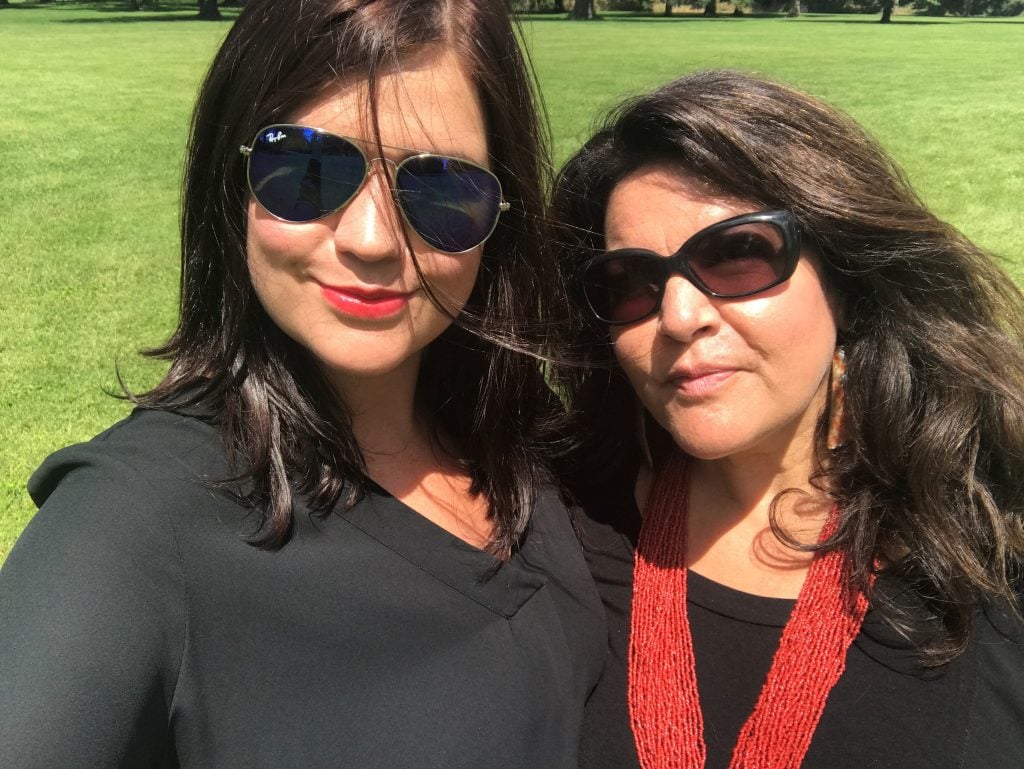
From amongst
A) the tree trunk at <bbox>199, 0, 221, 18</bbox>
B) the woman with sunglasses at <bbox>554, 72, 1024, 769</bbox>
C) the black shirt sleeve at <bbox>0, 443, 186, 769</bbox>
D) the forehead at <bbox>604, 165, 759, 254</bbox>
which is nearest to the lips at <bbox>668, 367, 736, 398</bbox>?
the woman with sunglasses at <bbox>554, 72, 1024, 769</bbox>

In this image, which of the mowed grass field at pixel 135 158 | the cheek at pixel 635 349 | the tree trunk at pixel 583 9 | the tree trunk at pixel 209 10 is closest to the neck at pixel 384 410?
the cheek at pixel 635 349

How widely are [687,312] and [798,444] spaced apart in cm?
52

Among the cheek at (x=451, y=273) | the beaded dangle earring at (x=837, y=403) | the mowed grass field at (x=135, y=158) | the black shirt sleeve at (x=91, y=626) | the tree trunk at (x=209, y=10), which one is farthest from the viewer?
the tree trunk at (x=209, y=10)

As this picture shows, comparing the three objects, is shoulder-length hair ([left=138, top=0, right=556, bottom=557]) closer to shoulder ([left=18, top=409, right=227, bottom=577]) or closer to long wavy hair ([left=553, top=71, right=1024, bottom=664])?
shoulder ([left=18, top=409, right=227, bottom=577])

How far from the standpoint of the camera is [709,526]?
2.25 metres

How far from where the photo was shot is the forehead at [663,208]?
6.41 ft

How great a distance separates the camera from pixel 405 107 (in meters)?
1.63

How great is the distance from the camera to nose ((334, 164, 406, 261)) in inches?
63.7

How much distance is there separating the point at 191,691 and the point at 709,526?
1.33 metres

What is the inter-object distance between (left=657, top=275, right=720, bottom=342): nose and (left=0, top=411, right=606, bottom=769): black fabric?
65 cm

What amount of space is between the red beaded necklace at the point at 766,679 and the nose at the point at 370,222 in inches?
41.8

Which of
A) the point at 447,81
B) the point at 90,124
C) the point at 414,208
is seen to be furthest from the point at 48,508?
the point at 90,124

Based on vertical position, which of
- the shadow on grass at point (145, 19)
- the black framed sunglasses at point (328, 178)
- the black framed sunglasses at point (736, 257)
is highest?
the black framed sunglasses at point (328, 178)

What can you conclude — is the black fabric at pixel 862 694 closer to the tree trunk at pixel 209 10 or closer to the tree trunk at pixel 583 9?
the tree trunk at pixel 209 10
